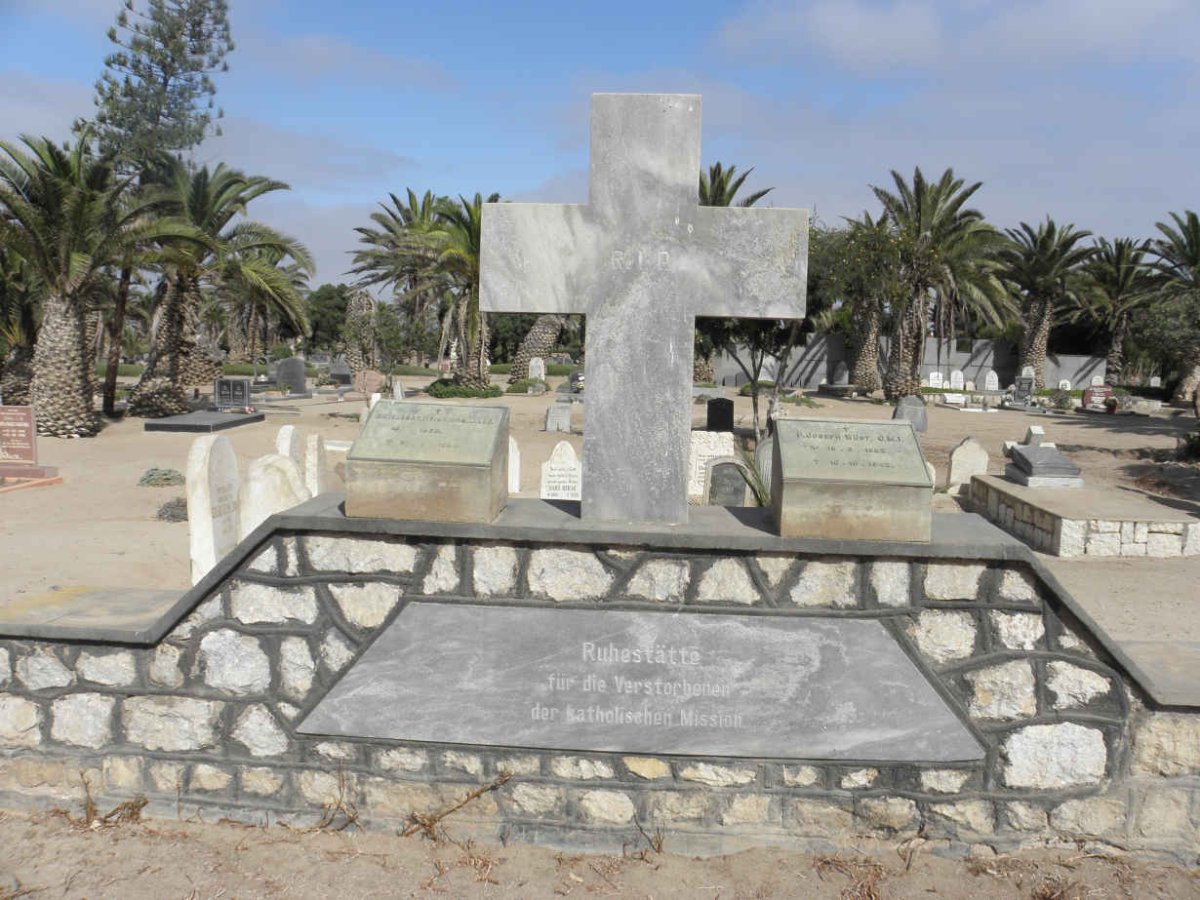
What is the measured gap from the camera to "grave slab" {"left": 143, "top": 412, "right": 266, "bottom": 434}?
17812mm

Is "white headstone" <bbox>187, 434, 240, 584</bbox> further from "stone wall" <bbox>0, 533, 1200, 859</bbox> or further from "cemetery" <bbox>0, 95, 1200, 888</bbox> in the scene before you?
"stone wall" <bbox>0, 533, 1200, 859</bbox>

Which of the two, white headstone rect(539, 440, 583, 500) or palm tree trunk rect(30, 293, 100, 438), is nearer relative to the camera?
white headstone rect(539, 440, 583, 500)

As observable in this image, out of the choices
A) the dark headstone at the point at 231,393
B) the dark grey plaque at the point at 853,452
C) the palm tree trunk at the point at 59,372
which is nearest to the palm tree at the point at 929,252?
the dark headstone at the point at 231,393

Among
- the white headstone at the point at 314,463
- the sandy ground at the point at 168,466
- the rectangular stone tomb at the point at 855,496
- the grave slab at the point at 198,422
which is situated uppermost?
the rectangular stone tomb at the point at 855,496

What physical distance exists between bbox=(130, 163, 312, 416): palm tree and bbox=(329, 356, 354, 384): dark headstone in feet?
34.6

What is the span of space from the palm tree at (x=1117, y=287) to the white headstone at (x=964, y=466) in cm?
2538

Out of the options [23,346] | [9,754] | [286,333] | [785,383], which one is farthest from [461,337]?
[286,333]

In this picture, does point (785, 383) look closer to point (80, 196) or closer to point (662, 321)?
point (80, 196)

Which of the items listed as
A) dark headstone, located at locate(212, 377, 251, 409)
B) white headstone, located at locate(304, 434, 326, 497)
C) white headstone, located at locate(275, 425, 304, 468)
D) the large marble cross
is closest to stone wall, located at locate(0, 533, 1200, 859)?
the large marble cross

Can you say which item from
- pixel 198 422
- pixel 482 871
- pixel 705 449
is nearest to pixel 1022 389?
pixel 705 449

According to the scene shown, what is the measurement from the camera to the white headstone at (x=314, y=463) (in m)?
8.13

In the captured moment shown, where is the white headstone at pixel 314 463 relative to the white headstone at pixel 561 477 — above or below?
above

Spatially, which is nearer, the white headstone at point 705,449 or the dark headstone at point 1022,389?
the white headstone at point 705,449

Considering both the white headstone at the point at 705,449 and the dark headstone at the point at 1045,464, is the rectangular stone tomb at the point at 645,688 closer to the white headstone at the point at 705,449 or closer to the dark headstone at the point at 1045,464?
the white headstone at the point at 705,449
